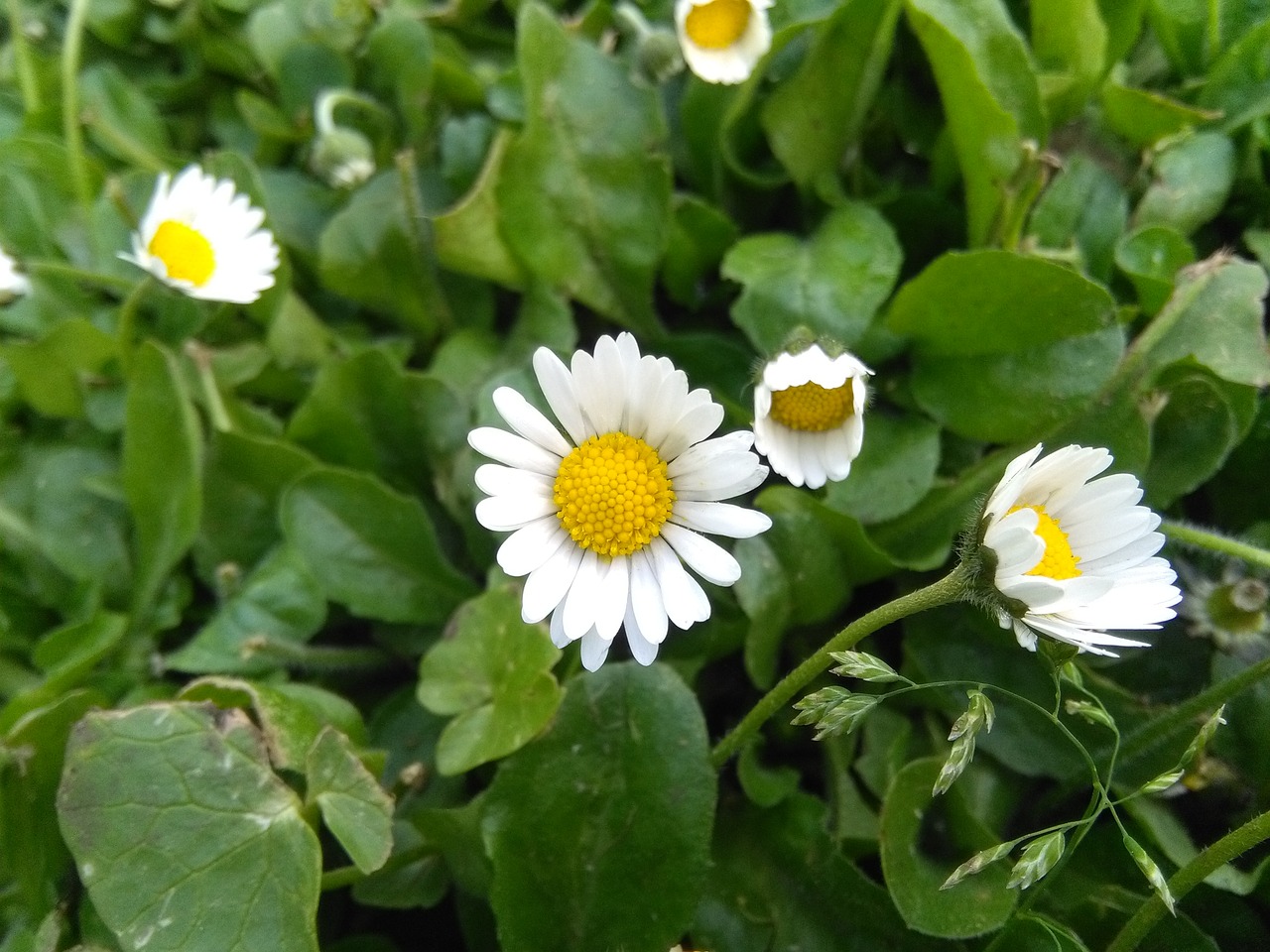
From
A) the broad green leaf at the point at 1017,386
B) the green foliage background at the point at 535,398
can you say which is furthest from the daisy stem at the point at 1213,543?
the broad green leaf at the point at 1017,386

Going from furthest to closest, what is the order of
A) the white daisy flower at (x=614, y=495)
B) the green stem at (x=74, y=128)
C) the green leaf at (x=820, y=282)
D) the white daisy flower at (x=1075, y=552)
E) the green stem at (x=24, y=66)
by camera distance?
the green stem at (x=24, y=66) < the green stem at (x=74, y=128) < the green leaf at (x=820, y=282) < the white daisy flower at (x=614, y=495) < the white daisy flower at (x=1075, y=552)

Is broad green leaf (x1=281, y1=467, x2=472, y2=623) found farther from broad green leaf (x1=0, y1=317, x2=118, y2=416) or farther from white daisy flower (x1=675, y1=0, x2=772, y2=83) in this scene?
white daisy flower (x1=675, y1=0, x2=772, y2=83)

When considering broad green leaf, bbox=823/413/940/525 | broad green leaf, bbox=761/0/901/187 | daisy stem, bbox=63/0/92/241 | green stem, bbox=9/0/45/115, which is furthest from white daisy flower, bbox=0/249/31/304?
broad green leaf, bbox=823/413/940/525

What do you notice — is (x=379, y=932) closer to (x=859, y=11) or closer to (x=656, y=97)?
(x=656, y=97)

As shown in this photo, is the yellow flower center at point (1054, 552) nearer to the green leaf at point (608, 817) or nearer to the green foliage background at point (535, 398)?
the green foliage background at point (535, 398)

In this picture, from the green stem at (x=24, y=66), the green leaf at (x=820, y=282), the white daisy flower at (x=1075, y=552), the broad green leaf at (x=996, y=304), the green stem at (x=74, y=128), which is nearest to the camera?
the white daisy flower at (x=1075, y=552)
